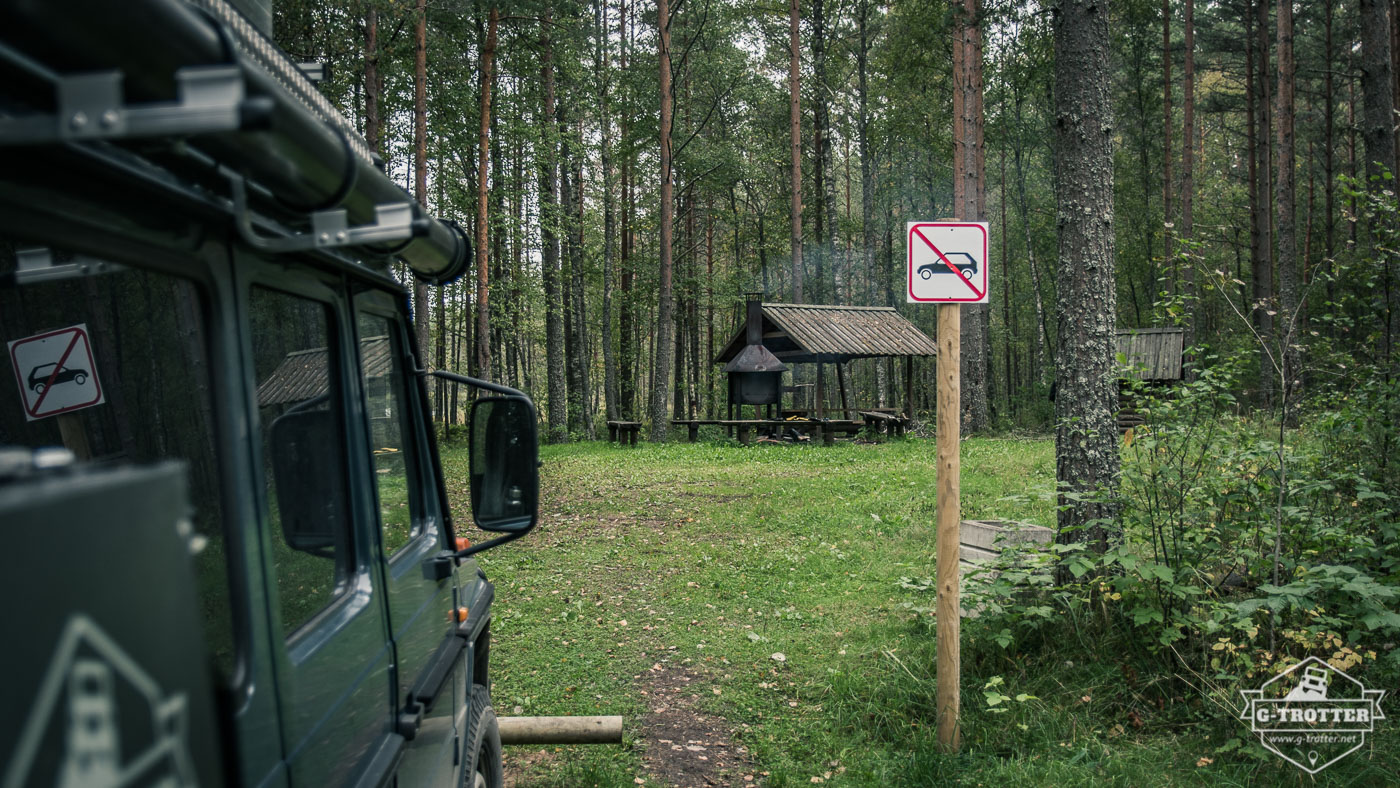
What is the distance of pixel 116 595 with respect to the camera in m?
0.75

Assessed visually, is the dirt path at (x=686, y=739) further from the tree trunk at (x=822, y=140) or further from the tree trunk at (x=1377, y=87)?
the tree trunk at (x=822, y=140)

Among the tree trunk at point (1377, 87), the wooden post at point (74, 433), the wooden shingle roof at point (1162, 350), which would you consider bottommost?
the wooden shingle roof at point (1162, 350)

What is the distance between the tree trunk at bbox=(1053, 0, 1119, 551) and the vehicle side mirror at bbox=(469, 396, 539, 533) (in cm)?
413

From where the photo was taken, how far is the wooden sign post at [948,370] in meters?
4.55

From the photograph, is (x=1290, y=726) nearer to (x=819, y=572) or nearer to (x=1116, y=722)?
(x=1116, y=722)

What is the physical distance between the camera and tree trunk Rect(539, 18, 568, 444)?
77.6 feet

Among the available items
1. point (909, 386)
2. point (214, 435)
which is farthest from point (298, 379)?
point (909, 386)

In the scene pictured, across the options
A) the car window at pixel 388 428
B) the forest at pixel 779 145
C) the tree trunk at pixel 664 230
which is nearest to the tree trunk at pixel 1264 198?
the forest at pixel 779 145

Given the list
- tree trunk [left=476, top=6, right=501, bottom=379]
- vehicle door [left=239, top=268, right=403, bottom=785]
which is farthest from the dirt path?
tree trunk [left=476, top=6, right=501, bottom=379]

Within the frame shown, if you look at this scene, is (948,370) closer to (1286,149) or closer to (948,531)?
(948,531)

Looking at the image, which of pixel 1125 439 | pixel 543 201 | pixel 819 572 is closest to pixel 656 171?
pixel 543 201

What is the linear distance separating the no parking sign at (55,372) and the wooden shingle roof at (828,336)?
2009 cm

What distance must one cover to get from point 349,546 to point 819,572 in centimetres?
695

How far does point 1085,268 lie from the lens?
586 cm
